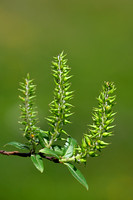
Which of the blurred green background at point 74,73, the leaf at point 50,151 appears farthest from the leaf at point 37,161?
the blurred green background at point 74,73

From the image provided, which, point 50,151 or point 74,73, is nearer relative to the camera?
point 50,151

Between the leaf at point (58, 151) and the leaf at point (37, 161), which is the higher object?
the leaf at point (58, 151)

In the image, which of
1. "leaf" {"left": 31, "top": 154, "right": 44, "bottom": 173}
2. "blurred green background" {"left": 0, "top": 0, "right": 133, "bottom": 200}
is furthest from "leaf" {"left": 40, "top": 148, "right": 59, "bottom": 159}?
"blurred green background" {"left": 0, "top": 0, "right": 133, "bottom": 200}

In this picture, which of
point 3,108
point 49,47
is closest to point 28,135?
point 3,108

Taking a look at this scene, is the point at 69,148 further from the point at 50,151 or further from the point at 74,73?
the point at 74,73

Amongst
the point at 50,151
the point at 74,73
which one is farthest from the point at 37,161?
the point at 74,73

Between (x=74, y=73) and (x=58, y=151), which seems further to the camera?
(x=74, y=73)

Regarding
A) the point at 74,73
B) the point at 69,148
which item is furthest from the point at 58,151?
the point at 74,73

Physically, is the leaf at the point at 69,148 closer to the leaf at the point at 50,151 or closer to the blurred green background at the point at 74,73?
the leaf at the point at 50,151

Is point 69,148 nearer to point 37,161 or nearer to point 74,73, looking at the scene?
point 37,161

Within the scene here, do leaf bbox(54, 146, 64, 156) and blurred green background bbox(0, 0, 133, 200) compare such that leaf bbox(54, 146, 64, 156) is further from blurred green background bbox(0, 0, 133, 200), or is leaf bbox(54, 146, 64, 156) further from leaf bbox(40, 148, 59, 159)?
blurred green background bbox(0, 0, 133, 200)

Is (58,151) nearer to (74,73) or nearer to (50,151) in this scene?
(50,151)

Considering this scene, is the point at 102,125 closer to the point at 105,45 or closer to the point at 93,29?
the point at 105,45
